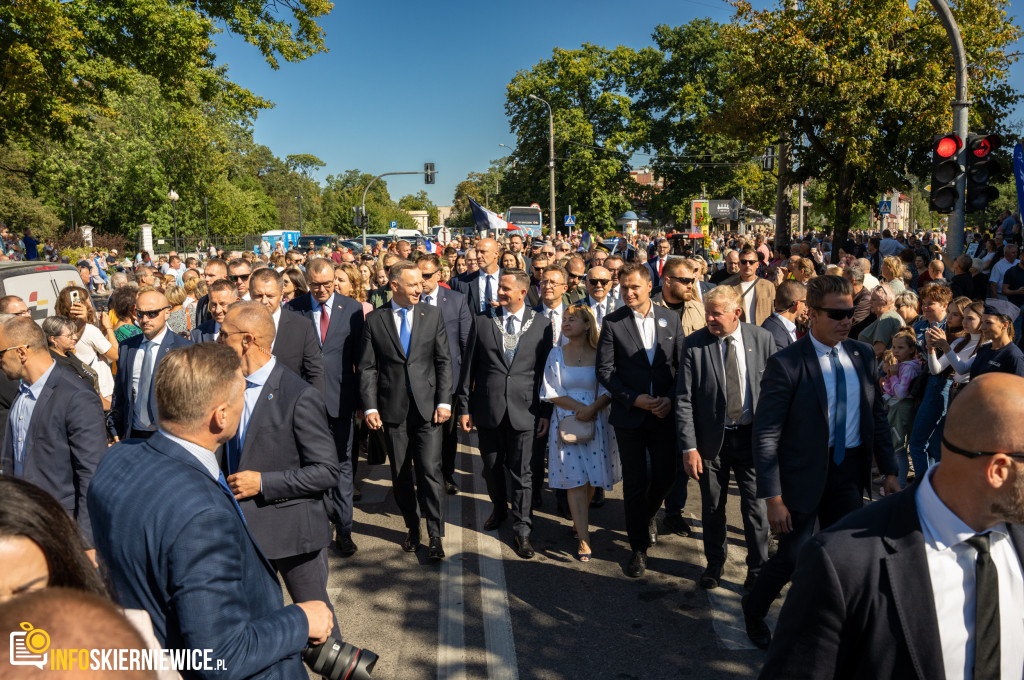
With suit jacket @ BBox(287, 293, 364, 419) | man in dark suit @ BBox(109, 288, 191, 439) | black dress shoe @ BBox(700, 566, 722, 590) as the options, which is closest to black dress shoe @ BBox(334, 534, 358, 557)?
suit jacket @ BBox(287, 293, 364, 419)

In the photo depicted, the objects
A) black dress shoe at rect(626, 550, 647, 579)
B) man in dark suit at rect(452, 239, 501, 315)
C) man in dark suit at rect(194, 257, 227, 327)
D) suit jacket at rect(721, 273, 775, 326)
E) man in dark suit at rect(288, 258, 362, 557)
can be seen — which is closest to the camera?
black dress shoe at rect(626, 550, 647, 579)

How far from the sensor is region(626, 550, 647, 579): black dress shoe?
16.5 feet

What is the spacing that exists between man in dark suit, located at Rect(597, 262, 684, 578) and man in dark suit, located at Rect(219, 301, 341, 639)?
2.33 m

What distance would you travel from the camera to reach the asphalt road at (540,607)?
400 cm

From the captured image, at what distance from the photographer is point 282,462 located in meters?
3.44

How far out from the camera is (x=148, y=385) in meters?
4.82

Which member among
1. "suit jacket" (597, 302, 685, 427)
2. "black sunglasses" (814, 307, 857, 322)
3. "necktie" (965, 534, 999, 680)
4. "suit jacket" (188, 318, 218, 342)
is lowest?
"necktie" (965, 534, 999, 680)

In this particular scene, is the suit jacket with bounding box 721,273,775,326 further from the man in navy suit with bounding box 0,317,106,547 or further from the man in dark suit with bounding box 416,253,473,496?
the man in navy suit with bounding box 0,317,106,547

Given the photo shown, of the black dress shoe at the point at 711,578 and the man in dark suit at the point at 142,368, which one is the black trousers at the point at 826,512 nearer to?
the black dress shoe at the point at 711,578

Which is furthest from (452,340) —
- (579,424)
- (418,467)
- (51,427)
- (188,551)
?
(188,551)

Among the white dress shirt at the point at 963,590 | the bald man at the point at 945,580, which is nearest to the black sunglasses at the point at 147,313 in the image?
the bald man at the point at 945,580

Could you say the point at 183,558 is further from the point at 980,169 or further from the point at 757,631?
the point at 980,169

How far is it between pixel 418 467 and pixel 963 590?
13.9 feet

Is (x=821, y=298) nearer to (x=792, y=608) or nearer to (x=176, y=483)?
(x=792, y=608)
